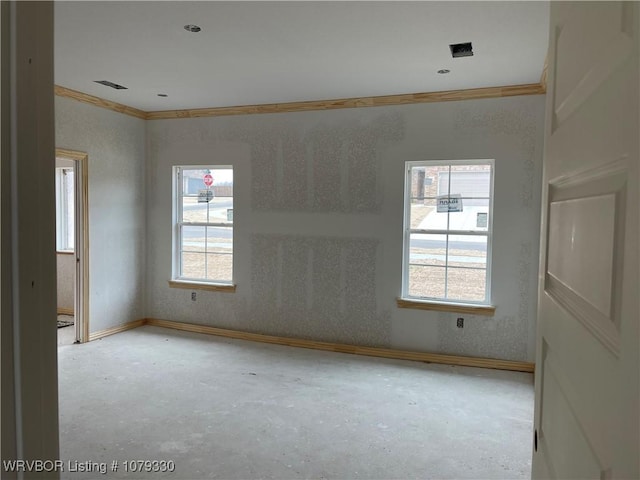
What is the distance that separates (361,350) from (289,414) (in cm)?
163

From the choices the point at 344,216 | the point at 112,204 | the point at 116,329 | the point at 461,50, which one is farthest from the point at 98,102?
the point at 461,50

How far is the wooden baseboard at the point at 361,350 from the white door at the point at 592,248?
3653 millimetres

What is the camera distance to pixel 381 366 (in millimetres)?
4539

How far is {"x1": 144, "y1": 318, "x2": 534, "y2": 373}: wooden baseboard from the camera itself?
4492 millimetres

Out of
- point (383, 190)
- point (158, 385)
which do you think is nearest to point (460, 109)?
point (383, 190)

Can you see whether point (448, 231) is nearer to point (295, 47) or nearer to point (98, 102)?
point (295, 47)

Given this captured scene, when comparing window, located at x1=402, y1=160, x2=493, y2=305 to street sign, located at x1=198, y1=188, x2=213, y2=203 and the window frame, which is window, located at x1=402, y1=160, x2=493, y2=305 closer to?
the window frame

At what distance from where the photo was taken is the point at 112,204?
541 cm

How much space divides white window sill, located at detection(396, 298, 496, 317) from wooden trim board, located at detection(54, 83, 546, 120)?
2.04m

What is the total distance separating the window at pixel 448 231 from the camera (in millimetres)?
4559

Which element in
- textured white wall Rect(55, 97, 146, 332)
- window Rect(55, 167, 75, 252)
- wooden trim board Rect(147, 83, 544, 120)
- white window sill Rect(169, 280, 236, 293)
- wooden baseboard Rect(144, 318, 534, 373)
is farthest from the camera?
window Rect(55, 167, 75, 252)

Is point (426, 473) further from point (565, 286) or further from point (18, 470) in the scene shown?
point (18, 470)

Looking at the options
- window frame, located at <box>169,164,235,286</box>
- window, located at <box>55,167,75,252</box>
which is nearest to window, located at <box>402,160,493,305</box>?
window frame, located at <box>169,164,235,286</box>

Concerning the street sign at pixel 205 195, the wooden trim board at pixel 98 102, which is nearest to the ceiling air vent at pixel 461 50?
the street sign at pixel 205 195
